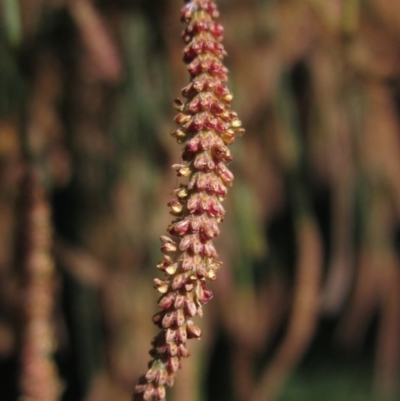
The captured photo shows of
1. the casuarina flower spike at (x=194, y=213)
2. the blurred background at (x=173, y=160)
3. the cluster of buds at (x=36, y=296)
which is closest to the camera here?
the casuarina flower spike at (x=194, y=213)

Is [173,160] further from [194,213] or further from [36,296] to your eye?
[194,213]

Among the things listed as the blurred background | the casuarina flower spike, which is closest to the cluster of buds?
the blurred background

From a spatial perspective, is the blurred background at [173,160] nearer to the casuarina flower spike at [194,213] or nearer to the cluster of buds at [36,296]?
the cluster of buds at [36,296]

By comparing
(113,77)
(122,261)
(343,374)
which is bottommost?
(343,374)

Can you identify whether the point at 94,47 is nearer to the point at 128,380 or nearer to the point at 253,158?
the point at 253,158

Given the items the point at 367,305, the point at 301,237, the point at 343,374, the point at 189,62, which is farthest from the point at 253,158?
the point at 343,374

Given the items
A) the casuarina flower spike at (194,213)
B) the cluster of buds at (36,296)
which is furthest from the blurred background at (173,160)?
the casuarina flower spike at (194,213)
